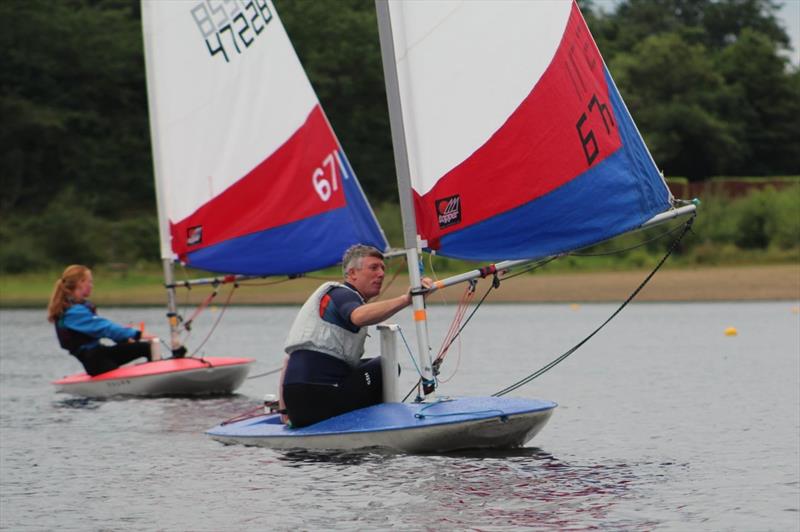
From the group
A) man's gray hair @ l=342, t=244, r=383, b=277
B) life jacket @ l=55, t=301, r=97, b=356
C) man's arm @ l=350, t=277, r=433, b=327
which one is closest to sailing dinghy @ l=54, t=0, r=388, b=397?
life jacket @ l=55, t=301, r=97, b=356

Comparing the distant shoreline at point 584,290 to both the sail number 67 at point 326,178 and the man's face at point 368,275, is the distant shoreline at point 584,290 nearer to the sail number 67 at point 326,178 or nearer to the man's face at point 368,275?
the sail number 67 at point 326,178

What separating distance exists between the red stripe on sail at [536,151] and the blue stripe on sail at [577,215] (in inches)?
2.8

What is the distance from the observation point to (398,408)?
10.5 metres

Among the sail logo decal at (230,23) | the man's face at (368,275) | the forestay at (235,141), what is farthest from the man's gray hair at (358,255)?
the sail logo decal at (230,23)

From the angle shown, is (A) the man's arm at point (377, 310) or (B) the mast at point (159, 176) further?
(B) the mast at point (159, 176)

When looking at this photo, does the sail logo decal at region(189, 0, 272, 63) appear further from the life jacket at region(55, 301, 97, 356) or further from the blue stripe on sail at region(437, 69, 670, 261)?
the blue stripe on sail at region(437, 69, 670, 261)

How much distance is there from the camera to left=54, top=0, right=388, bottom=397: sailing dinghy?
52.4ft

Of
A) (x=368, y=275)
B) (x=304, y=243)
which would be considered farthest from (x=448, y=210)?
(x=304, y=243)

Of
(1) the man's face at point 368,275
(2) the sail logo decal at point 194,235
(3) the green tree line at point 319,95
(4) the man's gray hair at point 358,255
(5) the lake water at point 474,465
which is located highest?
(3) the green tree line at point 319,95

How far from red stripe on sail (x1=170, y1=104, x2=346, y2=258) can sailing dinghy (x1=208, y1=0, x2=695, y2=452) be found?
5368 millimetres

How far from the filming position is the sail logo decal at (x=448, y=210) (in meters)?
10.6

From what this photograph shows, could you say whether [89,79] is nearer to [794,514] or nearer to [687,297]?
[687,297]

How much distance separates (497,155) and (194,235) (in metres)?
6.55

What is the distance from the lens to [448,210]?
34.9 ft
